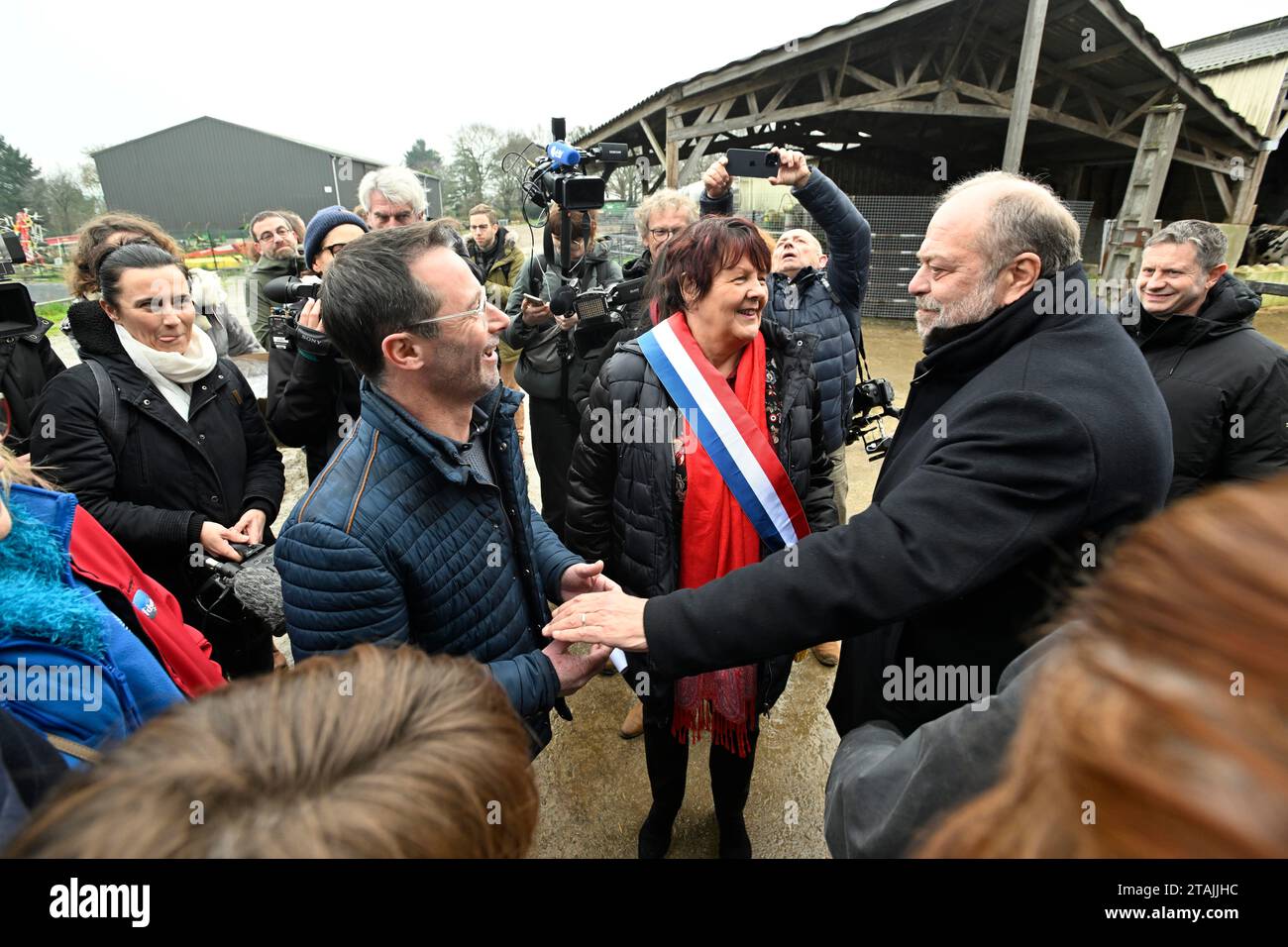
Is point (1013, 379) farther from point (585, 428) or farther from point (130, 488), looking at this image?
point (130, 488)

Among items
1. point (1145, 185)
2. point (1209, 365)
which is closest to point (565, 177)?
point (1209, 365)

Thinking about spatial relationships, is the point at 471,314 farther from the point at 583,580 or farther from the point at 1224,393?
the point at 1224,393

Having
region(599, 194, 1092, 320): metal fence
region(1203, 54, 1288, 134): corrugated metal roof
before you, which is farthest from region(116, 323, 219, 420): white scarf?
region(1203, 54, 1288, 134): corrugated metal roof

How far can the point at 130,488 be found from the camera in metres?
2.22

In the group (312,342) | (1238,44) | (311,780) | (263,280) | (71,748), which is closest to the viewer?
(311,780)

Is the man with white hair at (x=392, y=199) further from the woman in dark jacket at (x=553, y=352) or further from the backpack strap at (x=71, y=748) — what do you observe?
the backpack strap at (x=71, y=748)

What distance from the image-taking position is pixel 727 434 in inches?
82.4

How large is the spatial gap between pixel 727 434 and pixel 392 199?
2285 mm

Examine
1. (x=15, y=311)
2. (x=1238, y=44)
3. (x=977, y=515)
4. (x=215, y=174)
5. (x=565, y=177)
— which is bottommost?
(x=977, y=515)

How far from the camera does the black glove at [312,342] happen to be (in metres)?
2.40

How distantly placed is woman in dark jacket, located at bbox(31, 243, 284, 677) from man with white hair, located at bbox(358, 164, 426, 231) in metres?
1.01

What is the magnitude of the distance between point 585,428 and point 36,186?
141 feet

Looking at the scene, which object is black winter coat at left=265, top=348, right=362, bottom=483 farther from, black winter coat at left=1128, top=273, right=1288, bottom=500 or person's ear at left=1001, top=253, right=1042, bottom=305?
black winter coat at left=1128, top=273, right=1288, bottom=500
